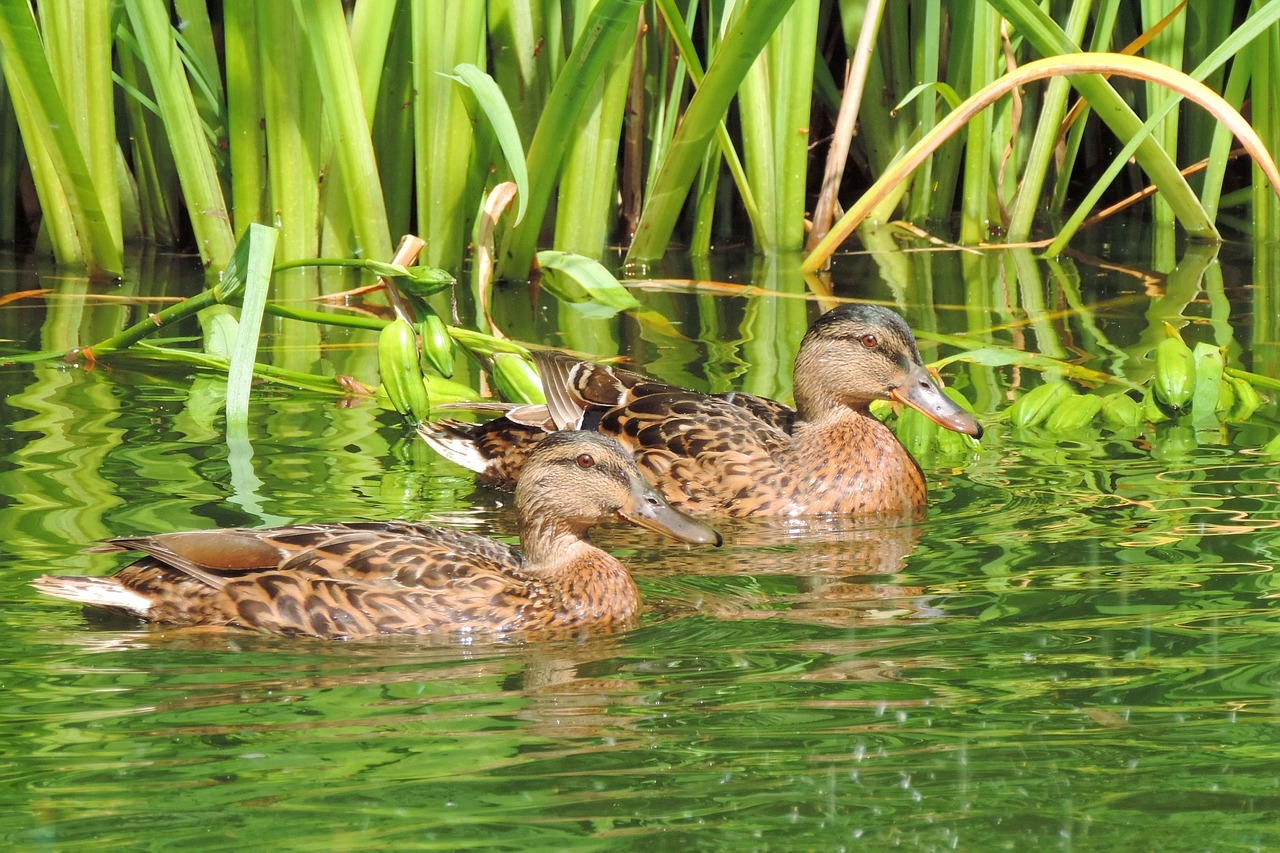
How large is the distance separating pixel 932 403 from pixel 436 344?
78.0 inches

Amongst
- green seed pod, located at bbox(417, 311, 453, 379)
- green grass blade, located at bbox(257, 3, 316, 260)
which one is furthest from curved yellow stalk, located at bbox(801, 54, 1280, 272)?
green seed pod, located at bbox(417, 311, 453, 379)

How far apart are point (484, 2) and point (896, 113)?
3.48 metres

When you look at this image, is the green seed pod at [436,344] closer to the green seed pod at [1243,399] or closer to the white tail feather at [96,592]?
the white tail feather at [96,592]

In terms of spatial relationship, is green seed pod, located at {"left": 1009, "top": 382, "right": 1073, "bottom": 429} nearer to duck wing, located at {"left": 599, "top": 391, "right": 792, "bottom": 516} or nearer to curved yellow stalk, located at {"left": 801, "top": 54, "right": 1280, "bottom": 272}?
duck wing, located at {"left": 599, "top": 391, "right": 792, "bottom": 516}

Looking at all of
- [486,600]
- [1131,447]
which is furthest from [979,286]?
[486,600]

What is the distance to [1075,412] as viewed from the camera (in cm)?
658

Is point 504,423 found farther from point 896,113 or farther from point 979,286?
point 896,113

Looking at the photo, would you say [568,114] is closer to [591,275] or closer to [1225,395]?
[591,275]

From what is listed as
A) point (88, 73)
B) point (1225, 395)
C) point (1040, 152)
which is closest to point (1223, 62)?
point (1040, 152)

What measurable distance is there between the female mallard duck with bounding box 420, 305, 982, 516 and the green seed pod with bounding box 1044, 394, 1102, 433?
1.29ft

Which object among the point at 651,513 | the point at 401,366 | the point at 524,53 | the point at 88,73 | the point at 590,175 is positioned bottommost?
the point at 651,513

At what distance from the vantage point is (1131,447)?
6680 millimetres

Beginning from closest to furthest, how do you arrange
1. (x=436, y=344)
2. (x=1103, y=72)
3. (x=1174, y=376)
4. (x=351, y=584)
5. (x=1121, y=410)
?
(x=351, y=584)
(x=436, y=344)
(x=1174, y=376)
(x=1121, y=410)
(x=1103, y=72)

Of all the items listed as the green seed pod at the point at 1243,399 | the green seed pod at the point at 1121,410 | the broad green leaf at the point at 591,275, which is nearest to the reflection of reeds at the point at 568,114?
the broad green leaf at the point at 591,275
